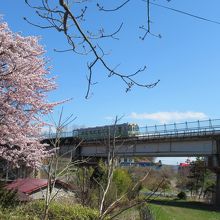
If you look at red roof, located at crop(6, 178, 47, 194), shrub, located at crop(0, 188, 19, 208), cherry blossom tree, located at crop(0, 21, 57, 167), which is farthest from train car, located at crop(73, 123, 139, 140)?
shrub, located at crop(0, 188, 19, 208)

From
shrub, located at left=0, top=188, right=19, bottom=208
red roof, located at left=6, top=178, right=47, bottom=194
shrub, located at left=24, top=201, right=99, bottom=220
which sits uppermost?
red roof, located at left=6, top=178, right=47, bottom=194

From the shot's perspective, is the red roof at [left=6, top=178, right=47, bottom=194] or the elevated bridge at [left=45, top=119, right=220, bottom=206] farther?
the elevated bridge at [left=45, top=119, right=220, bottom=206]

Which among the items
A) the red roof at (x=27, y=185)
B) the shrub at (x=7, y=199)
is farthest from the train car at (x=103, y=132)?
the shrub at (x=7, y=199)

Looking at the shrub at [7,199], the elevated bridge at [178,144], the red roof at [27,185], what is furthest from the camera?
the elevated bridge at [178,144]

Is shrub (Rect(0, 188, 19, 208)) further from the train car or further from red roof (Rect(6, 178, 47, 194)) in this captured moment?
the train car

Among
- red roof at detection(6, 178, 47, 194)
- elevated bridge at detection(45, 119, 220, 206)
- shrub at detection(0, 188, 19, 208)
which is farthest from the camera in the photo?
elevated bridge at detection(45, 119, 220, 206)

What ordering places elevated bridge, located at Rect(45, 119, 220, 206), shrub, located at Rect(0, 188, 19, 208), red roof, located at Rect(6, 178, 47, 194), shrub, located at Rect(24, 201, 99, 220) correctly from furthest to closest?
1. elevated bridge, located at Rect(45, 119, 220, 206)
2. red roof, located at Rect(6, 178, 47, 194)
3. shrub, located at Rect(0, 188, 19, 208)
4. shrub, located at Rect(24, 201, 99, 220)

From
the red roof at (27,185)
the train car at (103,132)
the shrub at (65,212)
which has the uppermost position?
the train car at (103,132)

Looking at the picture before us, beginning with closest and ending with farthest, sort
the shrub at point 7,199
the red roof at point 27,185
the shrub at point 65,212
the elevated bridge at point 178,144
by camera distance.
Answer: the shrub at point 65,212
the shrub at point 7,199
the red roof at point 27,185
the elevated bridge at point 178,144

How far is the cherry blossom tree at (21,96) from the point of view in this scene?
780 inches

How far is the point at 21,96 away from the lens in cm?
2069

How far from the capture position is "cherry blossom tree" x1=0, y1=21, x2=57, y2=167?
65.0 ft

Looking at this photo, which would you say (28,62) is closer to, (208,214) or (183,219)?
(183,219)

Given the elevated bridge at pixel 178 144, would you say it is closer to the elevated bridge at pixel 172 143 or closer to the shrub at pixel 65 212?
the elevated bridge at pixel 172 143
